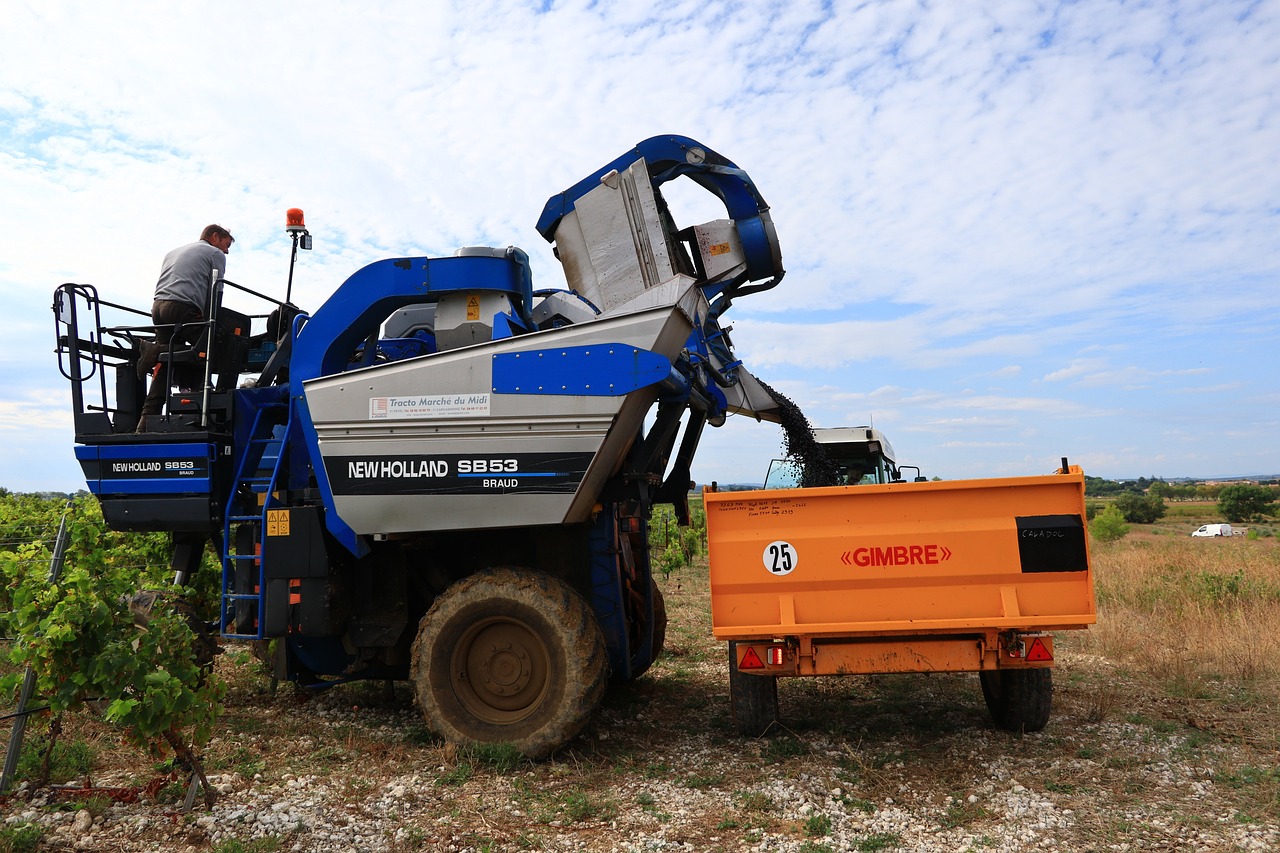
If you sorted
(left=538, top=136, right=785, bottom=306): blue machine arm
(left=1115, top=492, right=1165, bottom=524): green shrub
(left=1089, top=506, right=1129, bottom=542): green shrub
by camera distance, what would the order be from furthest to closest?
(left=1115, top=492, right=1165, bottom=524): green shrub, (left=1089, top=506, right=1129, bottom=542): green shrub, (left=538, top=136, right=785, bottom=306): blue machine arm

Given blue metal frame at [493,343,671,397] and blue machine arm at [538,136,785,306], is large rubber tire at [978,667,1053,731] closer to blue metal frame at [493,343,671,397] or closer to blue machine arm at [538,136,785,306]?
blue metal frame at [493,343,671,397]

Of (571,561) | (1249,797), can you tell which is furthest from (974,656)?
(571,561)

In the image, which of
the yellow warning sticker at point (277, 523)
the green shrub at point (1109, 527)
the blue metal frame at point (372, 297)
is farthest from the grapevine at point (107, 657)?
the green shrub at point (1109, 527)

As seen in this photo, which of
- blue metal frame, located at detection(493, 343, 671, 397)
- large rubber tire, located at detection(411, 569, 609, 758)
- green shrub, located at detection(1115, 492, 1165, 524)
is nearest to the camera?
blue metal frame, located at detection(493, 343, 671, 397)

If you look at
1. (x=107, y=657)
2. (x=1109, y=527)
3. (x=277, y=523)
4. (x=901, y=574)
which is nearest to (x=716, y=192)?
(x=901, y=574)

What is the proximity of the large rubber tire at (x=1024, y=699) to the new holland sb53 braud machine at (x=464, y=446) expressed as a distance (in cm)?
247

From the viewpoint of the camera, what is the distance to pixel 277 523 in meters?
5.88

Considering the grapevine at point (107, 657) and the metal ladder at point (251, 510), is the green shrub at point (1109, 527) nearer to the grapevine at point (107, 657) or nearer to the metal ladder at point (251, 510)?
the metal ladder at point (251, 510)

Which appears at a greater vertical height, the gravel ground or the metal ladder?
the metal ladder

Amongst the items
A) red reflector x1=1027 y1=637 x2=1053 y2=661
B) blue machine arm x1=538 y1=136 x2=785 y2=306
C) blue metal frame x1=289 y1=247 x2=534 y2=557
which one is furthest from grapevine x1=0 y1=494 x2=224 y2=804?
red reflector x1=1027 y1=637 x2=1053 y2=661

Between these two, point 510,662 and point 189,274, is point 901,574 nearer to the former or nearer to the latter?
point 510,662

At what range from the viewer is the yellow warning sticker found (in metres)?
5.86

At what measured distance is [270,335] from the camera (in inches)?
276

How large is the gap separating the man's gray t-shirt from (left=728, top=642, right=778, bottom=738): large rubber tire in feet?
15.3
